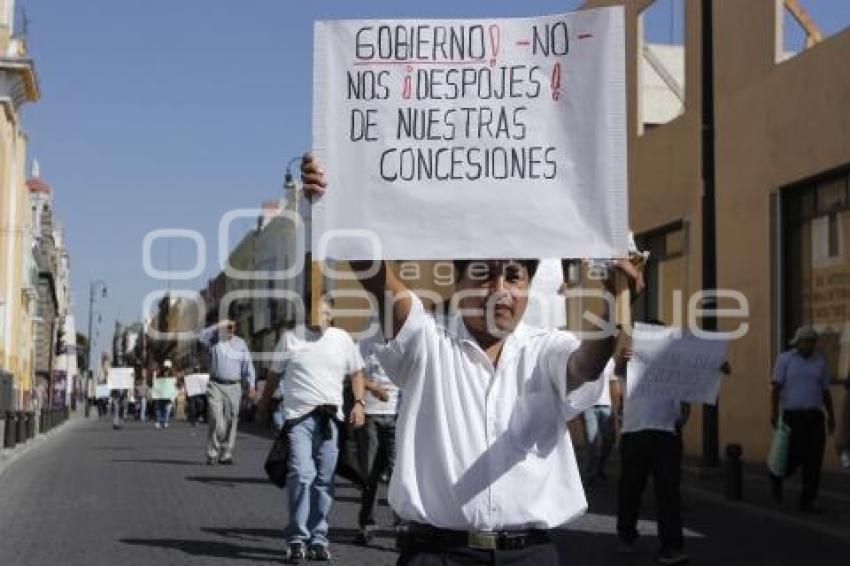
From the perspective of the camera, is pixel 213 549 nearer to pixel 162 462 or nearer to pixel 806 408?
pixel 806 408

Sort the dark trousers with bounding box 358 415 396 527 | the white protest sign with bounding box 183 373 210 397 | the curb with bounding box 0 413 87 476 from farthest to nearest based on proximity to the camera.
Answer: the white protest sign with bounding box 183 373 210 397 → the curb with bounding box 0 413 87 476 → the dark trousers with bounding box 358 415 396 527

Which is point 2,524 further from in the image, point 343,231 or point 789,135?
point 789,135

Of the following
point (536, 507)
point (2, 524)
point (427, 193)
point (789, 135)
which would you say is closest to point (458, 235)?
point (427, 193)

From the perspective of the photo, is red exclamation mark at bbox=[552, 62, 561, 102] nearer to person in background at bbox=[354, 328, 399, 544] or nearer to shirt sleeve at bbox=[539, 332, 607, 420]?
shirt sleeve at bbox=[539, 332, 607, 420]

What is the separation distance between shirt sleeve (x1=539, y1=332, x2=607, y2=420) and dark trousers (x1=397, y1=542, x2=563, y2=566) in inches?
16.8

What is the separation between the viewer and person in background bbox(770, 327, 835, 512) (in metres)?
13.0

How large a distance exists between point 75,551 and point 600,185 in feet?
22.3

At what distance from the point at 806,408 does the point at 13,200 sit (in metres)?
38.6

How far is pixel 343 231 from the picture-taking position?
4.61 meters

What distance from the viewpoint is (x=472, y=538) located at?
4.15m

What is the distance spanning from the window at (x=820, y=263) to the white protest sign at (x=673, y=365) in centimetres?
680

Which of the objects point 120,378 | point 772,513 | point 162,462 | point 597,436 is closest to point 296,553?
point 772,513

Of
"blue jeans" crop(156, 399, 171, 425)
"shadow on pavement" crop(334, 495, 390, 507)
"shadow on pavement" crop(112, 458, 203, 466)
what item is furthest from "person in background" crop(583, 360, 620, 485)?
"blue jeans" crop(156, 399, 171, 425)

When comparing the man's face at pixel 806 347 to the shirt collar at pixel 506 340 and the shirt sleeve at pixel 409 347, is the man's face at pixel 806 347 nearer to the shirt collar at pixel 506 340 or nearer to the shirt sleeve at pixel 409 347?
the shirt collar at pixel 506 340
